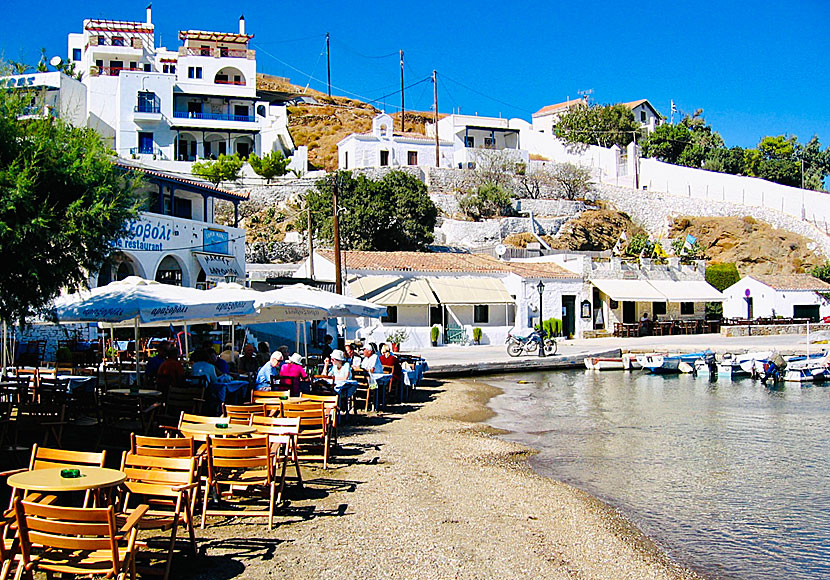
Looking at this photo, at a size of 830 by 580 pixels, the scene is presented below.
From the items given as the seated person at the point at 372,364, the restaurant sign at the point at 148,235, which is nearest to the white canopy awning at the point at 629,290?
the restaurant sign at the point at 148,235

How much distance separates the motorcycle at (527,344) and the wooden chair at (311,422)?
20810 mm

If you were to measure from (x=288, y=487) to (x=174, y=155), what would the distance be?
53075 millimetres

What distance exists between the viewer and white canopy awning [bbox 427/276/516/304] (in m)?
35.6

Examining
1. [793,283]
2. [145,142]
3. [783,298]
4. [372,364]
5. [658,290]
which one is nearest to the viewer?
[372,364]

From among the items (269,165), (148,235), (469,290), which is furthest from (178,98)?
(148,235)

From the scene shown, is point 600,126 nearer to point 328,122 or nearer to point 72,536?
point 328,122

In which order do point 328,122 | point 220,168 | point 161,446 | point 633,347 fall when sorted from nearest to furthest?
point 161,446, point 633,347, point 220,168, point 328,122

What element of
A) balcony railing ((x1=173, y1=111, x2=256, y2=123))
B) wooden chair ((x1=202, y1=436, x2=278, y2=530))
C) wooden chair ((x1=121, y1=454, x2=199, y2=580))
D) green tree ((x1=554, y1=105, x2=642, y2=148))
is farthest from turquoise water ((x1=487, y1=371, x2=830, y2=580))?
green tree ((x1=554, y1=105, x2=642, y2=148))

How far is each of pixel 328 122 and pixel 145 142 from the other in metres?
37.8

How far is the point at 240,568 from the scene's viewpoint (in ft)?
20.5

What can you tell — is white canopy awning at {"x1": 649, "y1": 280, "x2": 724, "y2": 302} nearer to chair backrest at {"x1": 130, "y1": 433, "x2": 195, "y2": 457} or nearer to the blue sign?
the blue sign

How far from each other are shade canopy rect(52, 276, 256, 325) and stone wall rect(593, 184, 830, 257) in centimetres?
5792

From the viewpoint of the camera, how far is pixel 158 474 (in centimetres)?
597

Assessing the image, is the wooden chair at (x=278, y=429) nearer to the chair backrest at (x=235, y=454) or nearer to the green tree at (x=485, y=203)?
the chair backrest at (x=235, y=454)
